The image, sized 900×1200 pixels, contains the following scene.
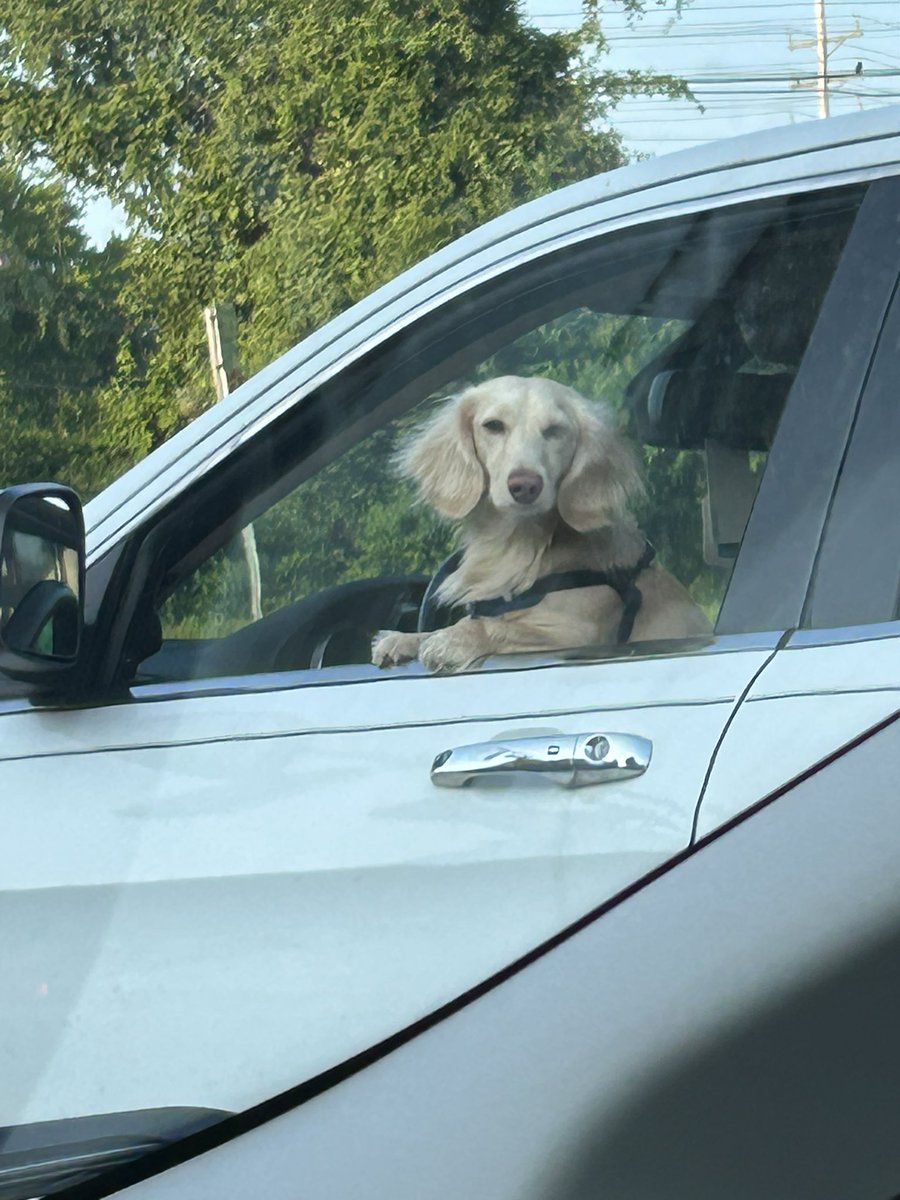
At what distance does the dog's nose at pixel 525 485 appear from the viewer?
7.38 ft

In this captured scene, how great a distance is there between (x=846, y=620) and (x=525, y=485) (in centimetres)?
57

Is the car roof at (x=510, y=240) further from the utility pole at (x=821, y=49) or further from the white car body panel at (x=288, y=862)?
the white car body panel at (x=288, y=862)

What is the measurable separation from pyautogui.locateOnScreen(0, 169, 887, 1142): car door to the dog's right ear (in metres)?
0.06

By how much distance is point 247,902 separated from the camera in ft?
6.41

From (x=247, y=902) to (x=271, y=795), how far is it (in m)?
0.13

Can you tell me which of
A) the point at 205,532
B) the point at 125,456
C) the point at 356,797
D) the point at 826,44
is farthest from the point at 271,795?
the point at 826,44

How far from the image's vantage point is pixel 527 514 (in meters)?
2.25

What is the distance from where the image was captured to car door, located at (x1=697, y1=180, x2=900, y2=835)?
175 centimetres

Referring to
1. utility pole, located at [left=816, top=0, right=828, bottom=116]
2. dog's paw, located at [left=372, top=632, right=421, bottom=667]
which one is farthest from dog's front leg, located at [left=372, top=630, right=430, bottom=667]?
utility pole, located at [left=816, top=0, right=828, bottom=116]

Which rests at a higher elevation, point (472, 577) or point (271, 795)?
point (472, 577)

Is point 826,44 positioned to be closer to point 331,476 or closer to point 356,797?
point 331,476

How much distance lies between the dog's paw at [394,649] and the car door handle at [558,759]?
24cm

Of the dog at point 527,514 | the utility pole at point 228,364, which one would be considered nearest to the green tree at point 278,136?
the utility pole at point 228,364

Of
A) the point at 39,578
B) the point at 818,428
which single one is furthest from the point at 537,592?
the point at 39,578
